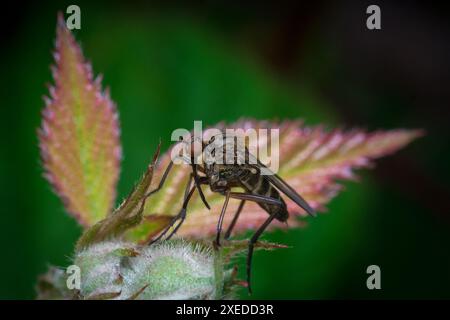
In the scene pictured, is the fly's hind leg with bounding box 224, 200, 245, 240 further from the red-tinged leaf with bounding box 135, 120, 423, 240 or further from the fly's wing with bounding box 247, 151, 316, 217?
the fly's wing with bounding box 247, 151, 316, 217

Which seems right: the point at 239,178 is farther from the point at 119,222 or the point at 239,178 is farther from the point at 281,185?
the point at 119,222

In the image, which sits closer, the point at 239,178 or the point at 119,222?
the point at 119,222

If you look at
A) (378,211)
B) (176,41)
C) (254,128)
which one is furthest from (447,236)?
(254,128)

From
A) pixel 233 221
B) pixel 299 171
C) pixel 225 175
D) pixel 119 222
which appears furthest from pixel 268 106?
pixel 119 222

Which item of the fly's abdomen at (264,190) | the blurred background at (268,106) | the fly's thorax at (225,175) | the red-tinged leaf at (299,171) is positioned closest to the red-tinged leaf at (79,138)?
the red-tinged leaf at (299,171)

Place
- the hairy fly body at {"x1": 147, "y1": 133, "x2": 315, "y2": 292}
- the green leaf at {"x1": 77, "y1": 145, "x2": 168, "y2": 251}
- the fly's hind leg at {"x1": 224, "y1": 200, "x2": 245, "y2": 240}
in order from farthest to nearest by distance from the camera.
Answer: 1. the hairy fly body at {"x1": 147, "y1": 133, "x2": 315, "y2": 292}
2. the fly's hind leg at {"x1": 224, "y1": 200, "x2": 245, "y2": 240}
3. the green leaf at {"x1": 77, "y1": 145, "x2": 168, "y2": 251}

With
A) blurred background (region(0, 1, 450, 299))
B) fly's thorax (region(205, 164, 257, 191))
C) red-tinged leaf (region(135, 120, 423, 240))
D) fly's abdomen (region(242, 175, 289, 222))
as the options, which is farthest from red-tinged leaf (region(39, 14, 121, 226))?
blurred background (region(0, 1, 450, 299))

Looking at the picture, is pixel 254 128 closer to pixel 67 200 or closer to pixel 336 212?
pixel 67 200
